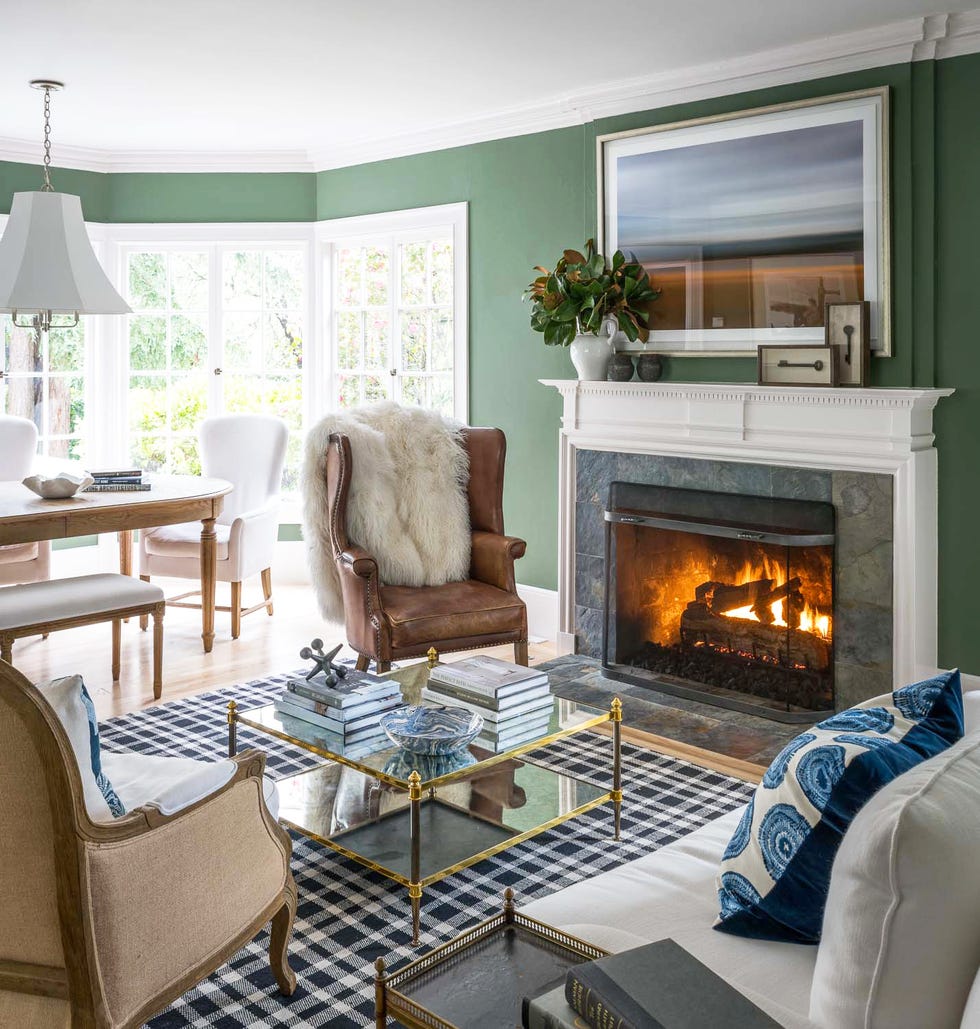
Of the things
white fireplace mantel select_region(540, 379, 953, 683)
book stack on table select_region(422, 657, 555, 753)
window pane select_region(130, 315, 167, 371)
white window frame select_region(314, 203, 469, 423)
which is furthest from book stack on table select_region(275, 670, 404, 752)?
window pane select_region(130, 315, 167, 371)

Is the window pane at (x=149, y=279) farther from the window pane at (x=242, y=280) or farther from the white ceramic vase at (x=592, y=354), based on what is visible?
the white ceramic vase at (x=592, y=354)

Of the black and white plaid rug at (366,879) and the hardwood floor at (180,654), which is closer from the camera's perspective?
the black and white plaid rug at (366,879)

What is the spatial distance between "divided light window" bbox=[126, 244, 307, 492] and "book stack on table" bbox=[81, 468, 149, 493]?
1.75 metres

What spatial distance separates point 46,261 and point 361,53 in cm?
146

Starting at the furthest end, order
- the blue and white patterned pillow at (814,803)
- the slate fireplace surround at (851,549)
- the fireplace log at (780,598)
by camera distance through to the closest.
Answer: the fireplace log at (780,598) < the slate fireplace surround at (851,549) < the blue and white patterned pillow at (814,803)

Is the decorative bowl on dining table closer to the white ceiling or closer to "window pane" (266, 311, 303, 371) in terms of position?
the white ceiling

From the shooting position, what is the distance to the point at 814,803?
1542 millimetres

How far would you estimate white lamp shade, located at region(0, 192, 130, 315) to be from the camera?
13.9 feet

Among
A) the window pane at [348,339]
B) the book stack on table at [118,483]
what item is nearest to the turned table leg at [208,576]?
the book stack on table at [118,483]

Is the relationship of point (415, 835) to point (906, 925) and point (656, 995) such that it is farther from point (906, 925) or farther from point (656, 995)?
point (906, 925)

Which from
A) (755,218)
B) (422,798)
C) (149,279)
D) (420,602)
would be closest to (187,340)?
(149,279)

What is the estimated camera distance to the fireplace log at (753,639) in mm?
4152

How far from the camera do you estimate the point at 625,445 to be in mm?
4719

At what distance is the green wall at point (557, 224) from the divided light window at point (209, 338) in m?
0.28
